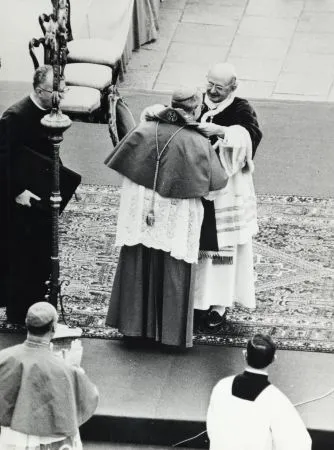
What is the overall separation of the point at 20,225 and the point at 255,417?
2.87 m

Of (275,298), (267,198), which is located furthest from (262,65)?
(275,298)

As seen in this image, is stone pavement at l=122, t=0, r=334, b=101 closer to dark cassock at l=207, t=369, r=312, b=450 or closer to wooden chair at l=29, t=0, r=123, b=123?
wooden chair at l=29, t=0, r=123, b=123

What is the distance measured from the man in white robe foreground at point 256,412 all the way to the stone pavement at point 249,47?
24.4 feet

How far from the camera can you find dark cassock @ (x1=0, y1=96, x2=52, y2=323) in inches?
296

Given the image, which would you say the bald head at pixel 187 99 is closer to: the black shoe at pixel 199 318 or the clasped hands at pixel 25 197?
the clasped hands at pixel 25 197

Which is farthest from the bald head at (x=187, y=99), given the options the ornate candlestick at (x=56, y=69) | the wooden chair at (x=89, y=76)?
the wooden chair at (x=89, y=76)

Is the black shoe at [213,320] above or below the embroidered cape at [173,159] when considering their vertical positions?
below

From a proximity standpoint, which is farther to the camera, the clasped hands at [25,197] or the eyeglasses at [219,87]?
the clasped hands at [25,197]

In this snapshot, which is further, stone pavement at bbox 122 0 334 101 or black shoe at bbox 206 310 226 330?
stone pavement at bbox 122 0 334 101

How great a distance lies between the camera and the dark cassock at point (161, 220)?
7180 millimetres

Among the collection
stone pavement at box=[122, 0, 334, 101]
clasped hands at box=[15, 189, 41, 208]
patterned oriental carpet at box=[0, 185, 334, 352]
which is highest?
clasped hands at box=[15, 189, 41, 208]

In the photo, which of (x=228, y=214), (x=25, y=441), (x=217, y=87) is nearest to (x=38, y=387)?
(x=25, y=441)

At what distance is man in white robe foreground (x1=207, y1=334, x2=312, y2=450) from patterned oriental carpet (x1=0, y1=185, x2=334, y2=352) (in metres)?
2.29

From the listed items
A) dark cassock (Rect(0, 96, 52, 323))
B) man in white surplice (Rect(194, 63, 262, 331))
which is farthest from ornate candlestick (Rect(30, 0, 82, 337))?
man in white surplice (Rect(194, 63, 262, 331))
